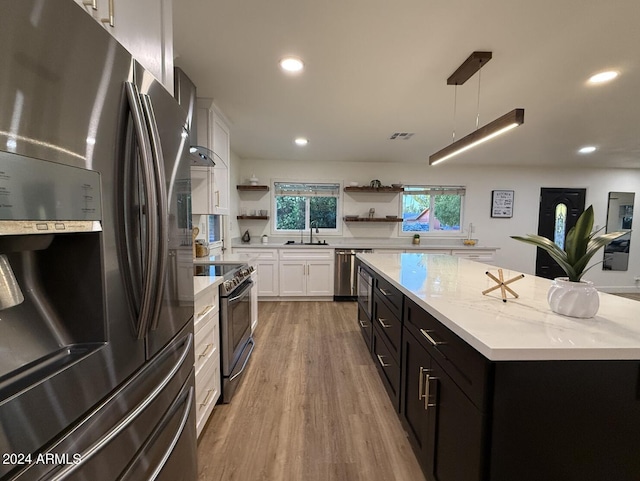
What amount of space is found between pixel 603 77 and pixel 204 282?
3289mm

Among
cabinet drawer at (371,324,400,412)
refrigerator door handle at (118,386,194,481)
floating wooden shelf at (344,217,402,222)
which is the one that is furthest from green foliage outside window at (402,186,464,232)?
refrigerator door handle at (118,386,194,481)

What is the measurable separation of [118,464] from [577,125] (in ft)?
14.8

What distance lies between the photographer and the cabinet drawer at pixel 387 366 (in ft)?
5.66

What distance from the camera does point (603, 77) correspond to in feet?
6.88

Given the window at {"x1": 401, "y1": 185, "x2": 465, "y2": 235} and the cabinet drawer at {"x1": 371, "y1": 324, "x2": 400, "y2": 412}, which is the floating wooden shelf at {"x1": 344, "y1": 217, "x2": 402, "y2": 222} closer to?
the window at {"x1": 401, "y1": 185, "x2": 465, "y2": 235}

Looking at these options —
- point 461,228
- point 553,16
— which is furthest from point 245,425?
point 461,228

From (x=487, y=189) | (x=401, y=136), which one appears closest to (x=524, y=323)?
(x=401, y=136)

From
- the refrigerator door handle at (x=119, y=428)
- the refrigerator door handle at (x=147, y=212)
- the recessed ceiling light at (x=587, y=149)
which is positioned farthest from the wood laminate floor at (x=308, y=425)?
the recessed ceiling light at (x=587, y=149)

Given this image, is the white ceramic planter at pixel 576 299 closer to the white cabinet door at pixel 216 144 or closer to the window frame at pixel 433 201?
the white cabinet door at pixel 216 144

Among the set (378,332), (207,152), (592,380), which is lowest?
(378,332)

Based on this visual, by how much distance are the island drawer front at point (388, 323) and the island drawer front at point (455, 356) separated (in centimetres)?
31

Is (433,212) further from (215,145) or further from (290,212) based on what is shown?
(215,145)

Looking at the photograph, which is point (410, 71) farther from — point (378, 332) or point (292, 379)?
point (292, 379)

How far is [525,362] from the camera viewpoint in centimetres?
84
